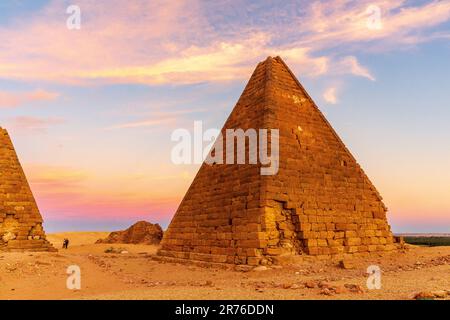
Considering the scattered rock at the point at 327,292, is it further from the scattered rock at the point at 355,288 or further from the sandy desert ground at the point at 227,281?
the scattered rock at the point at 355,288

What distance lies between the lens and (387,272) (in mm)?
10641

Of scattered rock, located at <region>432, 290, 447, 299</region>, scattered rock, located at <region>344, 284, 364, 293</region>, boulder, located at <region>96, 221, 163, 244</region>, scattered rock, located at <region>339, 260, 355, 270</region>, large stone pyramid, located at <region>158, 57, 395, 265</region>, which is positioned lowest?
boulder, located at <region>96, 221, 163, 244</region>

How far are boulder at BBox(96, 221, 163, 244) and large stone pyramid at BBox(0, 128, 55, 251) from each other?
11585mm

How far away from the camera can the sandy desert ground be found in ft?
23.8

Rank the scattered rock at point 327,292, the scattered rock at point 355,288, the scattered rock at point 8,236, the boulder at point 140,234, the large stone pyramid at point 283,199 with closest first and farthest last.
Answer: the scattered rock at point 327,292
the scattered rock at point 355,288
the large stone pyramid at point 283,199
the scattered rock at point 8,236
the boulder at point 140,234

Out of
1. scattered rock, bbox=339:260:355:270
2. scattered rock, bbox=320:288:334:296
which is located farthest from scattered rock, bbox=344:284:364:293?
scattered rock, bbox=339:260:355:270

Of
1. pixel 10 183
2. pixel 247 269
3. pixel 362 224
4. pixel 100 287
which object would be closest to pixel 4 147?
pixel 10 183

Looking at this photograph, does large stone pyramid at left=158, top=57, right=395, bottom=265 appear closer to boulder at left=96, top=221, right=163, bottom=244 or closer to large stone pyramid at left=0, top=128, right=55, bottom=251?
large stone pyramid at left=0, top=128, right=55, bottom=251

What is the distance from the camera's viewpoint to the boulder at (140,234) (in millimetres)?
30652

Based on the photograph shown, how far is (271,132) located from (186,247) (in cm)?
525

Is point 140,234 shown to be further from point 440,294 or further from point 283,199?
point 440,294

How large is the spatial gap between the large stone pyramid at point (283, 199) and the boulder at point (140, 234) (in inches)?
591

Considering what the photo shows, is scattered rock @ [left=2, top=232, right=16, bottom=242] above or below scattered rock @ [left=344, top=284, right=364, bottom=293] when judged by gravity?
above

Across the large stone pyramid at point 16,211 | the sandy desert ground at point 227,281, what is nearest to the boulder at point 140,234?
the large stone pyramid at point 16,211
